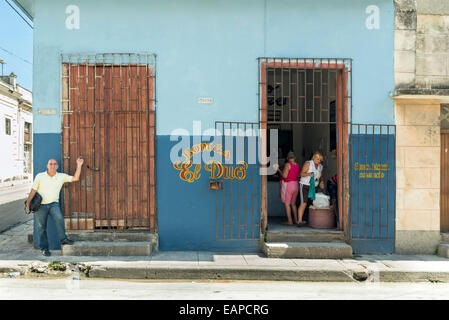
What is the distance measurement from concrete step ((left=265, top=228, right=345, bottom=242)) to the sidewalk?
554 millimetres

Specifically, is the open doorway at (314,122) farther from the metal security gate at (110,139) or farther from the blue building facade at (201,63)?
the metal security gate at (110,139)

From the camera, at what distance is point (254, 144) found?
24.5ft

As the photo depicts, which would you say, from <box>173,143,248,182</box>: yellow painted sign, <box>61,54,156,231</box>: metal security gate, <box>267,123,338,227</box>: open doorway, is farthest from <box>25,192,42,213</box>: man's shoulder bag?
Answer: <box>267,123,338,227</box>: open doorway

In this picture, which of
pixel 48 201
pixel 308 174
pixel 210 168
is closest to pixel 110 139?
→ pixel 48 201

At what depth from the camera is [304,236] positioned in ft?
24.4

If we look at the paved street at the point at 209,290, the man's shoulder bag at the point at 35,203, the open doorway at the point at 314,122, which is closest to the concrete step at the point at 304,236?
the open doorway at the point at 314,122

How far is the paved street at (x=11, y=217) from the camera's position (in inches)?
389

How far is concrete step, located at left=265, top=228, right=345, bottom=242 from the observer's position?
7.43m

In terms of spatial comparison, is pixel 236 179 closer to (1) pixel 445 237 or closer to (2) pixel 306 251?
(2) pixel 306 251

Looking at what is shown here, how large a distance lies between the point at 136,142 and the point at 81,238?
1936 mm

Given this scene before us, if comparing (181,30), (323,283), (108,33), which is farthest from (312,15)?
(323,283)

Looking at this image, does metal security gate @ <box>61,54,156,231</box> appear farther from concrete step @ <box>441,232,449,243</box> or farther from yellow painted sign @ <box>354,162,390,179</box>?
concrete step @ <box>441,232,449,243</box>

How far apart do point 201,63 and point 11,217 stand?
740cm
